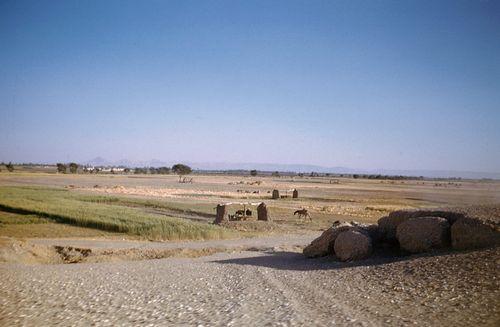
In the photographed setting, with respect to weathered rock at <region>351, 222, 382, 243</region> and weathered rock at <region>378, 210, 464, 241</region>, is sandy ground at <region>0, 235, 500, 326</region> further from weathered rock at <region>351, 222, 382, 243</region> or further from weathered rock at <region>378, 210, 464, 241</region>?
weathered rock at <region>378, 210, 464, 241</region>

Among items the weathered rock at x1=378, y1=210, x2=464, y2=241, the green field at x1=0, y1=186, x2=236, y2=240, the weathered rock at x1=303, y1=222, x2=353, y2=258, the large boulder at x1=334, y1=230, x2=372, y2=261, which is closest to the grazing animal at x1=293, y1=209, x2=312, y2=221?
the green field at x1=0, y1=186, x2=236, y2=240

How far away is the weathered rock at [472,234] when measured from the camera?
13781mm

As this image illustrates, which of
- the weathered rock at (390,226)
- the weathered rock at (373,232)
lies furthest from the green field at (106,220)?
the weathered rock at (390,226)

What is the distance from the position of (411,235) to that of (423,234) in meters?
0.48

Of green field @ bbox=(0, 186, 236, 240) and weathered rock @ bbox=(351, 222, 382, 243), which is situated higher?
weathered rock @ bbox=(351, 222, 382, 243)

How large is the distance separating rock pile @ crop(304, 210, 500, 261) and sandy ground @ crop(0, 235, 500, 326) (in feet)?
2.48

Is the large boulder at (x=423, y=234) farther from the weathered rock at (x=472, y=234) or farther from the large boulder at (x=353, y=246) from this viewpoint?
the large boulder at (x=353, y=246)

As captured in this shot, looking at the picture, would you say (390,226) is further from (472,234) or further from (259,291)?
(259,291)

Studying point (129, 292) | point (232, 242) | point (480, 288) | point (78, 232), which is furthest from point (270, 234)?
point (480, 288)

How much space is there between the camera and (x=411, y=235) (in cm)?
1606

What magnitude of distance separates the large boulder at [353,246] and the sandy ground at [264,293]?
591mm

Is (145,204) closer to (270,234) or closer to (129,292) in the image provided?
(270,234)

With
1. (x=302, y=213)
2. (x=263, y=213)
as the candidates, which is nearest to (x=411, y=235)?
(x=263, y=213)

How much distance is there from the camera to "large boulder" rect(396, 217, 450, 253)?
50.1ft
